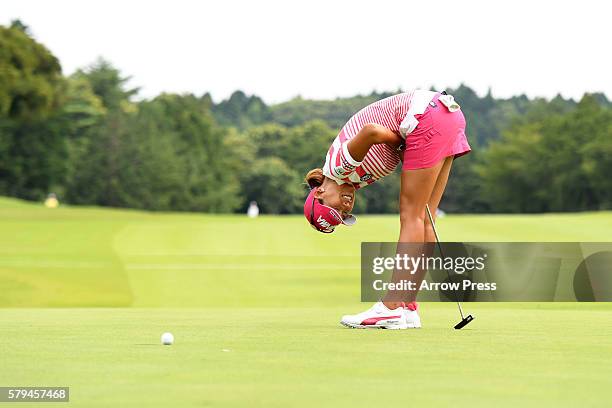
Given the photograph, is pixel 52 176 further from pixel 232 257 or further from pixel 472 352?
pixel 472 352

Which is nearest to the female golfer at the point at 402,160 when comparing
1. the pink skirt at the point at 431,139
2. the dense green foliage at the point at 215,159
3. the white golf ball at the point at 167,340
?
the pink skirt at the point at 431,139

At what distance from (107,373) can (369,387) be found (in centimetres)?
125

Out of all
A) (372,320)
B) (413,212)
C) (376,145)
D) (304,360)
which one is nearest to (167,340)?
(304,360)

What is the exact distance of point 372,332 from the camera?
7723mm

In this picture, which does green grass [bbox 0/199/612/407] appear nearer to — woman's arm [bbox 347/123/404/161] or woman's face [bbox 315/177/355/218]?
woman's face [bbox 315/177/355/218]

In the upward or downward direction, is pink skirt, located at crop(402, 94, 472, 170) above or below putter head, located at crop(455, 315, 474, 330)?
above

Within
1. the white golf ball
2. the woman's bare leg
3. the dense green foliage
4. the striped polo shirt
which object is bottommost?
the dense green foliage

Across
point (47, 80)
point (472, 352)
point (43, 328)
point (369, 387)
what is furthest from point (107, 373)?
point (47, 80)

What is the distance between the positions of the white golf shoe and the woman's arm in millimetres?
1100

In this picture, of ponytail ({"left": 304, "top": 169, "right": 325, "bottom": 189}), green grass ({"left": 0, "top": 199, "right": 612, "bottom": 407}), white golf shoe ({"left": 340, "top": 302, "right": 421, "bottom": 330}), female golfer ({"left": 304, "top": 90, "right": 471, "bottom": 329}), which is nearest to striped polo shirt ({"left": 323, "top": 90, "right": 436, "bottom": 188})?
female golfer ({"left": 304, "top": 90, "right": 471, "bottom": 329})

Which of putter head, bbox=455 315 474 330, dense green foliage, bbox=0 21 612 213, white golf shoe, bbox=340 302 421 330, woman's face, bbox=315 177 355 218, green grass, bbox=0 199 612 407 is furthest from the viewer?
dense green foliage, bbox=0 21 612 213

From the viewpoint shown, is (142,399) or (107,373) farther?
(107,373)

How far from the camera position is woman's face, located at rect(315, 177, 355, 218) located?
8.34 meters

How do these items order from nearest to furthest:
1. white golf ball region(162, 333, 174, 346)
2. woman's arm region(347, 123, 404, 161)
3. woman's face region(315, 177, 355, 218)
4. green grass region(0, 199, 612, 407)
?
green grass region(0, 199, 612, 407), white golf ball region(162, 333, 174, 346), woman's arm region(347, 123, 404, 161), woman's face region(315, 177, 355, 218)
